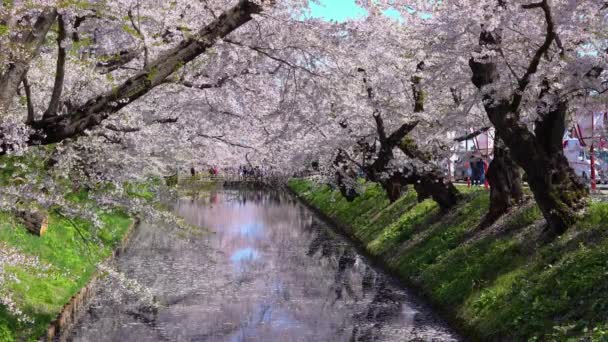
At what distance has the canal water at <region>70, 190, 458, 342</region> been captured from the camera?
1362 centimetres

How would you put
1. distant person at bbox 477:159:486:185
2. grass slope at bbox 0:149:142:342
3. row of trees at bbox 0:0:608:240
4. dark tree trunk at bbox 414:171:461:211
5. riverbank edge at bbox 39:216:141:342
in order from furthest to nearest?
distant person at bbox 477:159:486:185
dark tree trunk at bbox 414:171:461:211
riverbank edge at bbox 39:216:141:342
grass slope at bbox 0:149:142:342
row of trees at bbox 0:0:608:240

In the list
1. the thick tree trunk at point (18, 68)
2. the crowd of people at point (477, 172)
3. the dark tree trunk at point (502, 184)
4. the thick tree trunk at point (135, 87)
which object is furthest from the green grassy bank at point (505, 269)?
the crowd of people at point (477, 172)

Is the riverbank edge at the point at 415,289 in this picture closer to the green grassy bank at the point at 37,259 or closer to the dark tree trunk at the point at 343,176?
the dark tree trunk at the point at 343,176

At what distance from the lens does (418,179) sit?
22.1 m

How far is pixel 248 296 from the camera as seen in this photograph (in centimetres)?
1766

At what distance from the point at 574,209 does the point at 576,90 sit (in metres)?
2.74

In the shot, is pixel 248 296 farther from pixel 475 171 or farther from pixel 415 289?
pixel 475 171

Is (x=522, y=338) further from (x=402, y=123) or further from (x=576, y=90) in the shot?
(x=402, y=123)

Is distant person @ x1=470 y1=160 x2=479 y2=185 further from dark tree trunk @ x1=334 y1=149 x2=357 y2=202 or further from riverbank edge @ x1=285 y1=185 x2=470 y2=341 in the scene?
riverbank edge @ x1=285 y1=185 x2=470 y2=341

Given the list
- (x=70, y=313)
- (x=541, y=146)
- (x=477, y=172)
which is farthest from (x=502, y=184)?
(x=477, y=172)

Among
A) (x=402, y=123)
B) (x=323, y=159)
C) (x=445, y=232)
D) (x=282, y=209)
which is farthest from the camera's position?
(x=282, y=209)

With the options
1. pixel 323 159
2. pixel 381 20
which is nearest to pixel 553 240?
pixel 381 20

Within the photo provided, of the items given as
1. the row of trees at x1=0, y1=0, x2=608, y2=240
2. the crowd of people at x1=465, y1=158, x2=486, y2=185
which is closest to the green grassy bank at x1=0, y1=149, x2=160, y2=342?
the row of trees at x1=0, y1=0, x2=608, y2=240

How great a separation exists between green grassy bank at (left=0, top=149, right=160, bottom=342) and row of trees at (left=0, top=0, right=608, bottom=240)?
1.26 metres
